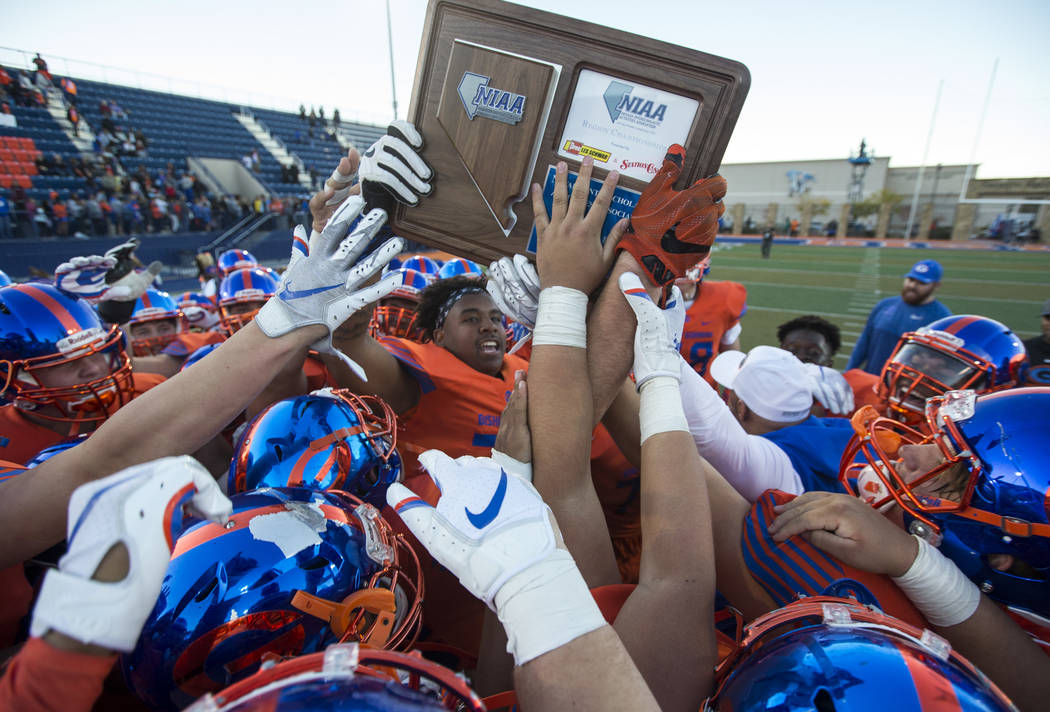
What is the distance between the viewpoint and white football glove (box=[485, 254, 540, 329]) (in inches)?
64.0

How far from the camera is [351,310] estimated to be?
1.49m

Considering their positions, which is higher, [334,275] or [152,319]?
[334,275]

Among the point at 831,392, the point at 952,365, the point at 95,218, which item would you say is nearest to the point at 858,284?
the point at 952,365

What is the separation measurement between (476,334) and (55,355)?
1801 mm

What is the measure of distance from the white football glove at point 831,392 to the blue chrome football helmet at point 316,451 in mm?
2180

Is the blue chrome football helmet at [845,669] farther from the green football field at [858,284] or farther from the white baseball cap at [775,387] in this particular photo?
the green football field at [858,284]

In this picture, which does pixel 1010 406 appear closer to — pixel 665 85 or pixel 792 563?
pixel 792 563

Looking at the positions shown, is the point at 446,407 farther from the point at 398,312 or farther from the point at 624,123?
the point at 398,312

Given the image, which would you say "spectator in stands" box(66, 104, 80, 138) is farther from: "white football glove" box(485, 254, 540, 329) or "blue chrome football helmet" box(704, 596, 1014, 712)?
"blue chrome football helmet" box(704, 596, 1014, 712)

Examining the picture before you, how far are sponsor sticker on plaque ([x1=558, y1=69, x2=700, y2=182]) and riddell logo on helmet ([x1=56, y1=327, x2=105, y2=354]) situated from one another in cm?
214

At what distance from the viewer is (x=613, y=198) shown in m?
1.52

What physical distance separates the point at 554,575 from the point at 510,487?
0.19 meters

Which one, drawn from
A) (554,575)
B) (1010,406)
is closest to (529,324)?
(554,575)

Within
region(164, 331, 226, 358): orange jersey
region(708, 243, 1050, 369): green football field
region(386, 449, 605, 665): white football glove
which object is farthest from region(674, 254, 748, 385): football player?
region(708, 243, 1050, 369): green football field
